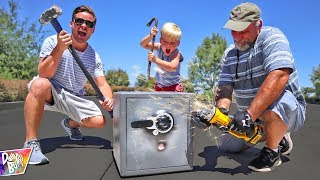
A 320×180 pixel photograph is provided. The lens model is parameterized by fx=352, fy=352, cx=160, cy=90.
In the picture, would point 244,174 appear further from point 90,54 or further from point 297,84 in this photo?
point 90,54

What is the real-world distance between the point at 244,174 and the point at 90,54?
1.91 m

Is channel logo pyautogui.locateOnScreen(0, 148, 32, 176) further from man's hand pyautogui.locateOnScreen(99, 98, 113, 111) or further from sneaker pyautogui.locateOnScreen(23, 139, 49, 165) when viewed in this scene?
man's hand pyautogui.locateOnScreen(99, 98, 113, 111)

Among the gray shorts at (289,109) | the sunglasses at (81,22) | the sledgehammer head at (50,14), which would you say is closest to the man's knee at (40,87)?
the sledgehammer head at (50,14)

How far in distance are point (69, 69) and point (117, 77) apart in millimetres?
27599

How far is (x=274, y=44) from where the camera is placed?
262cm

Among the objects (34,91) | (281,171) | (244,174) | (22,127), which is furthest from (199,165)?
(22,127)

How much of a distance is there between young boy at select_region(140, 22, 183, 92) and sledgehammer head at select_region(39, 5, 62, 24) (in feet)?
3.97

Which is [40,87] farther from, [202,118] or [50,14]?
[202,118]

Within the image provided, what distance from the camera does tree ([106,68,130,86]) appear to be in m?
30.5

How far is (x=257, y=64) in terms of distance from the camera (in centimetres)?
279

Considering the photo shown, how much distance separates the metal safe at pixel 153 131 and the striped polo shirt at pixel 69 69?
1.10m

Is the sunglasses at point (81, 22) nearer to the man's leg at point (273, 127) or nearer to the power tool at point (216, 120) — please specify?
the power tool at point (216, 120)

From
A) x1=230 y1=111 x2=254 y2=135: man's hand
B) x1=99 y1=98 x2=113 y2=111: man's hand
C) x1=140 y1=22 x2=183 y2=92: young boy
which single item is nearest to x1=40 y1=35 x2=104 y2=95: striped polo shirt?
x1=99 y1=98 x2=113 y2=111: man's hand

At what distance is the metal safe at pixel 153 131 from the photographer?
7.97ft
